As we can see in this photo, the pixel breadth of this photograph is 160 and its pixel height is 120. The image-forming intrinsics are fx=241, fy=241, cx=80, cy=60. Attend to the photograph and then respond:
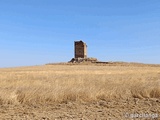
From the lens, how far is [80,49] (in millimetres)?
79875

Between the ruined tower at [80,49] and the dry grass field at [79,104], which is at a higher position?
the ruined tower at [80,49]

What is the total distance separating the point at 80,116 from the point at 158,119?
2383 mm

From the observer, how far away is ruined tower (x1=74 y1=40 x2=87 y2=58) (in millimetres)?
79050

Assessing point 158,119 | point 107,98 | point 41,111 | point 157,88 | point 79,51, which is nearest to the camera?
point 158,119

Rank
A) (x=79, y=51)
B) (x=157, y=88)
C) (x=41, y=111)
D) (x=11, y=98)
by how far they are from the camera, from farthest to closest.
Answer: (x=79, y=51), (x=157, y=88), (x=11, y=98), (x=41, y=111)

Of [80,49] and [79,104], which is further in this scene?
[80,49]

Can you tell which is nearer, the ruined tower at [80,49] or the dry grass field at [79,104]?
the dry grass field at [79,104]

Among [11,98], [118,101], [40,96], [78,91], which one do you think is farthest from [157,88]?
[11,98]

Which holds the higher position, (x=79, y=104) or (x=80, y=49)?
(x=80, y=49)

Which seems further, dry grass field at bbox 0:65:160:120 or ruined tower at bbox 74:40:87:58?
ruined tower at bbox 74:40:87:58

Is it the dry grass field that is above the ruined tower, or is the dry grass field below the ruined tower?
below

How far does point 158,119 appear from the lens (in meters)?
7.29

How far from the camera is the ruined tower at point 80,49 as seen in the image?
259 ft

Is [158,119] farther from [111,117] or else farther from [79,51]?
[79,51]
